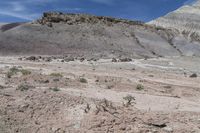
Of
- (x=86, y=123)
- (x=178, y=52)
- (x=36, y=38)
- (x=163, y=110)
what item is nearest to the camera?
(x=86, y=123)

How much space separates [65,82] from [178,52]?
49353 mm

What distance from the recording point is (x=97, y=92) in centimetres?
1839

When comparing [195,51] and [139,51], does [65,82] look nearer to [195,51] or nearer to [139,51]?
[139,51]

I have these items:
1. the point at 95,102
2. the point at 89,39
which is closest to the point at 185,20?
the point at 89,39

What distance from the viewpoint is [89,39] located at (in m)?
62.8

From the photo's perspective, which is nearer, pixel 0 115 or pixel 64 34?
pixel 0 115

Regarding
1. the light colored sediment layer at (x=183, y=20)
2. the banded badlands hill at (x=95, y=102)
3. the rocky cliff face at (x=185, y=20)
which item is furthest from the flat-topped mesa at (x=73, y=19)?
the banded badlands hill at (x=95, y=102)

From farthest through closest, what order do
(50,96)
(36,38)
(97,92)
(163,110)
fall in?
(36,38)
(97,92)
(163,110)
(50,96)

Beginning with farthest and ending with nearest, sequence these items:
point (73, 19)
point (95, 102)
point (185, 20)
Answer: point (185, 20), point (73, 19), point (95, 102)

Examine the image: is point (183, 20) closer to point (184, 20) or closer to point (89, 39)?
point (184, 20)

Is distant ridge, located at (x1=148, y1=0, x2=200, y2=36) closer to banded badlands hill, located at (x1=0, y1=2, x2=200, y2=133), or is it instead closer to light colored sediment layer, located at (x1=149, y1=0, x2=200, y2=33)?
light colored sediment layer, located at (x1=149, y1=0, x2=200, y2=33)

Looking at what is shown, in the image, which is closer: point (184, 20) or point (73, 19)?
point (73, 19)

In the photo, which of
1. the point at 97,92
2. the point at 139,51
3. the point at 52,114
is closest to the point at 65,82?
the point at 97,92

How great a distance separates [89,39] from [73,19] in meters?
9.63
